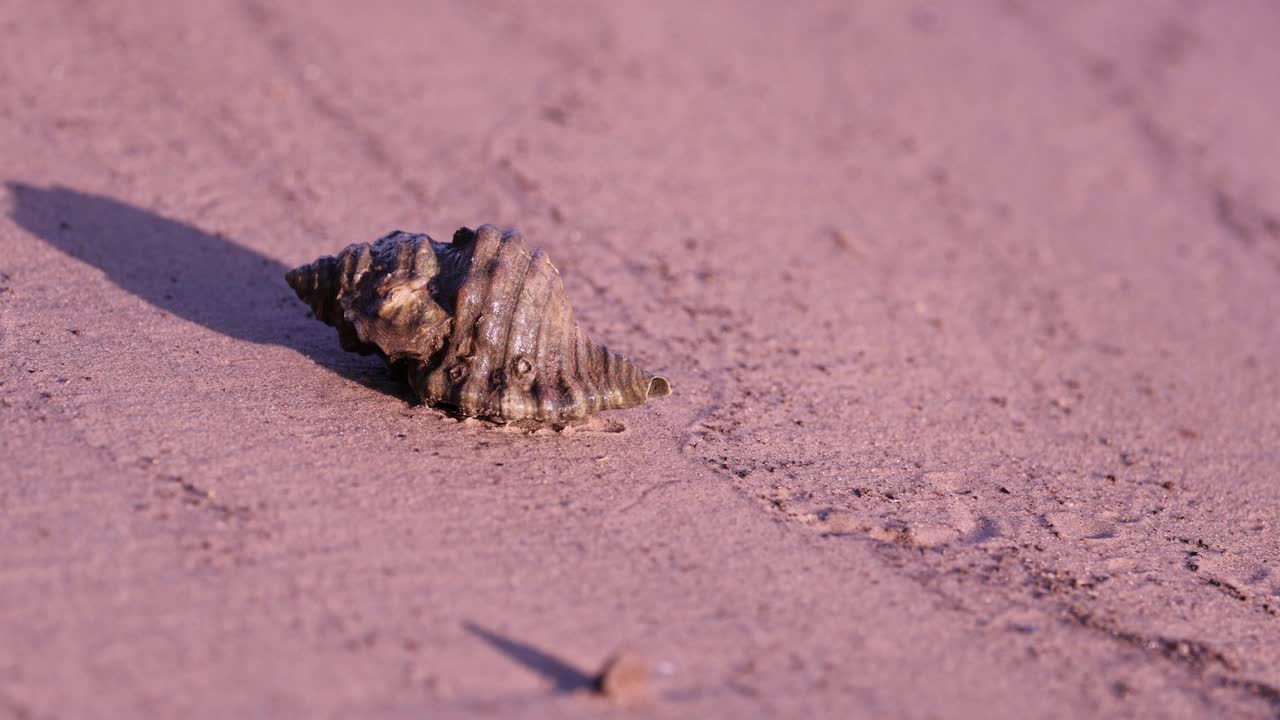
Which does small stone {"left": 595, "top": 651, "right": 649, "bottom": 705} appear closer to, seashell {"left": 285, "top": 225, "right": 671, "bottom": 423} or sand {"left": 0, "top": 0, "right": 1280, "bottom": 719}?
sand {"left": 0, "top": 0, "right": 1280, "bottom": 719}

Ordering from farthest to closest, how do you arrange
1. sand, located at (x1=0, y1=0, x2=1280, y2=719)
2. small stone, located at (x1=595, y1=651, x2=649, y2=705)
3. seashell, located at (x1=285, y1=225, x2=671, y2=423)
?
1. seashell, located at (x1=285, y1=225, x2=671, y2=423)
2. sand, located at (x1=0, y1=0, x2=1280, y2=719)
3. small stone, located at (x1=595, y1=651, x2=649, y2=705)

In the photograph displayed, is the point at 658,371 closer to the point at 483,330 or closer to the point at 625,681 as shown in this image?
the point at 483,330

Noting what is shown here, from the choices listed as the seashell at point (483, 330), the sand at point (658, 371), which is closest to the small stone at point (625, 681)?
the sand at point (658, 371)

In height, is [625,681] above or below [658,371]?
below

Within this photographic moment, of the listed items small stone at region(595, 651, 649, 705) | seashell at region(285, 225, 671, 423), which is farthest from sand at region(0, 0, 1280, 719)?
seashell at region(285, 225, 671, 423)

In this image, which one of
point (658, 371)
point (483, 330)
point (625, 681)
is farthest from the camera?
point (658, 371)

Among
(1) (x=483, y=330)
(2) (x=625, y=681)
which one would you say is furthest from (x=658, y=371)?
(2) (x=625, y=681)
